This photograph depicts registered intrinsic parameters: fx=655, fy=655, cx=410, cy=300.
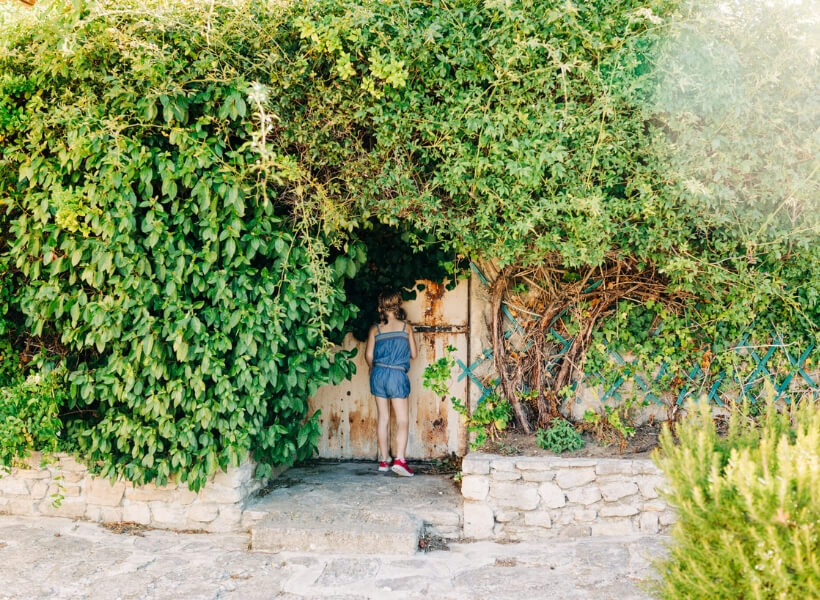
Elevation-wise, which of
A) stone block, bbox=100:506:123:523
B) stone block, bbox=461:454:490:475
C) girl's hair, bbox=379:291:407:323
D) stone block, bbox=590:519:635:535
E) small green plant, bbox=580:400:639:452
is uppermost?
girl's hair, bbox=379:291:407:323

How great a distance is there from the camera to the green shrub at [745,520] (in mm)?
2357

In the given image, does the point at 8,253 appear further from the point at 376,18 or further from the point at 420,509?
the point at 420,509

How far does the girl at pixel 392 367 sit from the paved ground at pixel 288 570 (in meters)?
1.33

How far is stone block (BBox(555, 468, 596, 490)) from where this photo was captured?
4758 millimetres

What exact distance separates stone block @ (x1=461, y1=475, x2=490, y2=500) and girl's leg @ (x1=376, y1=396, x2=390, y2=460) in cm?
121

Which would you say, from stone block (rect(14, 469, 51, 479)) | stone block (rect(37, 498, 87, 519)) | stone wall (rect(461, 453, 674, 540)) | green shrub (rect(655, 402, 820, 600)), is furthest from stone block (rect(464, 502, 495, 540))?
stone block (rect(14, 469, 51, 479))

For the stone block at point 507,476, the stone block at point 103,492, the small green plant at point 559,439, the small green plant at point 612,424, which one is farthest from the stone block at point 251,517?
the small green plant at point 612,424

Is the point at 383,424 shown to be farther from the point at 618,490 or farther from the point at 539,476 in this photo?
the point at 618,490

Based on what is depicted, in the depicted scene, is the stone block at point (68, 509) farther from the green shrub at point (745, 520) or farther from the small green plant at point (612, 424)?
the green shrub at point (745, 520)

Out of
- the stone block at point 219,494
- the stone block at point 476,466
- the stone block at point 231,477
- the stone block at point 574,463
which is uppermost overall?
the stone block at point 574,463

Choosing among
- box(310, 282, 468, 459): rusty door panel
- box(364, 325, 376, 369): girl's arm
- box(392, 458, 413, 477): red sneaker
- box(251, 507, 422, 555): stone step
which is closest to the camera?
box(251, 507, 422, 555): stone step

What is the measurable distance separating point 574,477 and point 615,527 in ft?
1.53

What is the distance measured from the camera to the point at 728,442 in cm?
305

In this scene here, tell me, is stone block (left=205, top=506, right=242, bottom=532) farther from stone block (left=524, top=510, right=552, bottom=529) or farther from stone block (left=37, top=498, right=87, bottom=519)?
stone block (left=524, top=510, right=552, bottom=529)
